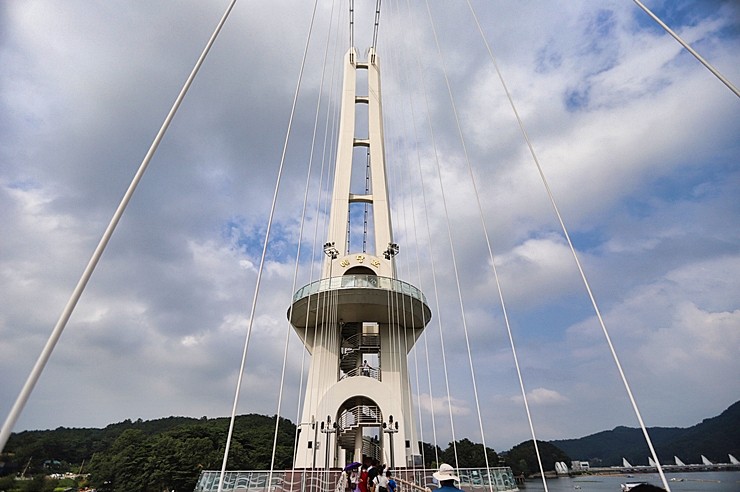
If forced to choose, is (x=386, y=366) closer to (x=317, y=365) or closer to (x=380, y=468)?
(x=317, y=365)

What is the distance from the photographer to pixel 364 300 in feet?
56.8

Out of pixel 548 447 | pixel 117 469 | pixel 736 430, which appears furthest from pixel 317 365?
pixel 548 447

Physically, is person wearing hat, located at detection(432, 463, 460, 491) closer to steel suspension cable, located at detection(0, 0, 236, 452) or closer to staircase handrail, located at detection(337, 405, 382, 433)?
steel suspension cable, located at detection(0, 0, 236, 452)

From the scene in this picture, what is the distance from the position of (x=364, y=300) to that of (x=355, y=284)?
82cm

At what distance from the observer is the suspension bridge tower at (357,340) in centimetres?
1602

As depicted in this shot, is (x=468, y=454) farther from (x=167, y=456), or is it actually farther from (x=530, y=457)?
(x=167, y=456)

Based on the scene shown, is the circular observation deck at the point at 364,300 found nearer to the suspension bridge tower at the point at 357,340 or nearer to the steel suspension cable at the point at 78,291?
the suspension bridge tower at the point at 357,340

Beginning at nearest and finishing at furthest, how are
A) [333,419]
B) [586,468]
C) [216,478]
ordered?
[216,478]
[333,419]
[586,468]

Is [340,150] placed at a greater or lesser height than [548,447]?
greater

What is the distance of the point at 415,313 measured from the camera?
18.5 meters

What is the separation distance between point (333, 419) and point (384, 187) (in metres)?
11.1

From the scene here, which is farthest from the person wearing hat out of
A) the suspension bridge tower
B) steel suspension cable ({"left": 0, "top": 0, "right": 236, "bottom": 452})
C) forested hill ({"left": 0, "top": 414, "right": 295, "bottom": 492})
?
forested hill ({"left": 0, "top": 414, "right": 295, "bottom": 492})

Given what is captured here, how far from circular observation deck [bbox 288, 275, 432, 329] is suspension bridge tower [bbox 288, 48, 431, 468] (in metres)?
0.04

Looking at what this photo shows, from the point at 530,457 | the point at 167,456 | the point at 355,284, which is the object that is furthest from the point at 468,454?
the point at 355,284
